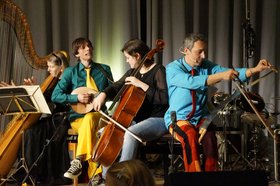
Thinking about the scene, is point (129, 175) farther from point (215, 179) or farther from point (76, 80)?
point (76, 80)

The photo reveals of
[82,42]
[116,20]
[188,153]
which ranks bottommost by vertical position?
[188,153]

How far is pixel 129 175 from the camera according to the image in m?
1.51

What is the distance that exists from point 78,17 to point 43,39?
447 millimetres

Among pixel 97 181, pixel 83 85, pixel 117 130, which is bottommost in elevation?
pixel 97 181

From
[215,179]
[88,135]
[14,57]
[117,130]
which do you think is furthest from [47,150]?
[215,179]

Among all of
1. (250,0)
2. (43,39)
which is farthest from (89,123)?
(250,0)

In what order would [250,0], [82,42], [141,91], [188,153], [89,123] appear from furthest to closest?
[250,0], [82,42], [89,123], [141,91], [188,153]

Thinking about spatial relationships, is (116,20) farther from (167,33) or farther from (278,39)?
(278,39)

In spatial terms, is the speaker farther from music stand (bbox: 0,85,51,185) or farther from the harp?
the harp

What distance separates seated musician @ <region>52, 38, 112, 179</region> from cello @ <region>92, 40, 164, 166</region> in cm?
46

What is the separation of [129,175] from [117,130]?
1912 mm

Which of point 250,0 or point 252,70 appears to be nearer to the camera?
point 252,70

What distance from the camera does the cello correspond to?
337cm

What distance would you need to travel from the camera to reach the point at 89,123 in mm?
3877
